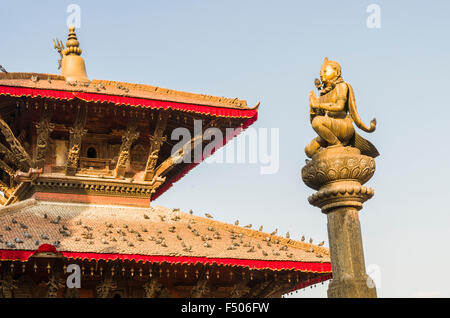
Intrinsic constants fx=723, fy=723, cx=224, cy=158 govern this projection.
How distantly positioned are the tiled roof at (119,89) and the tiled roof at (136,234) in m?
3.50

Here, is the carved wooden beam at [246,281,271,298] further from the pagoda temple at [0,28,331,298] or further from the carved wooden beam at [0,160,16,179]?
the carved wooden beam at [0,160,16,179]

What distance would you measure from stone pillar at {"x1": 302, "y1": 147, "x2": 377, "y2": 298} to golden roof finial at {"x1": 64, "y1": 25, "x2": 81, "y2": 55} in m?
17.0

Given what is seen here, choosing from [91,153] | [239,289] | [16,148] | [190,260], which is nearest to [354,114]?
[190,260]

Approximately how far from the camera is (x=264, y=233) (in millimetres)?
22328

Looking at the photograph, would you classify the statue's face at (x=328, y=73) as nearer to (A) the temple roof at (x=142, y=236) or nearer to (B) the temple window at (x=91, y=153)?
→ (A) the temple roof at (x=142, y=236)

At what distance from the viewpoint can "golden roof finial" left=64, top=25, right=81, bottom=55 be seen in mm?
25656

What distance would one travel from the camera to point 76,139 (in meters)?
21.8

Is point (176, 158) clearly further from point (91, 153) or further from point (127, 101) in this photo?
point (127, 101)

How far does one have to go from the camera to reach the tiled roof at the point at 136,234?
1861 centimetres

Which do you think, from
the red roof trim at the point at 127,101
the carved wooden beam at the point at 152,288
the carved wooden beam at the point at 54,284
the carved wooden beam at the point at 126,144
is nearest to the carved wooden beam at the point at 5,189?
the carved wooden beam at the point at 126,144

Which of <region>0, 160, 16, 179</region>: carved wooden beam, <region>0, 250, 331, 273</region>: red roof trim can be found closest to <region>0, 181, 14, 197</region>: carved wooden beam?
<region>0, 160, 16, 179</region>: carved wooden beam

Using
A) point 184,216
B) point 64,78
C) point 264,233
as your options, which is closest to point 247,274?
point 264,233
